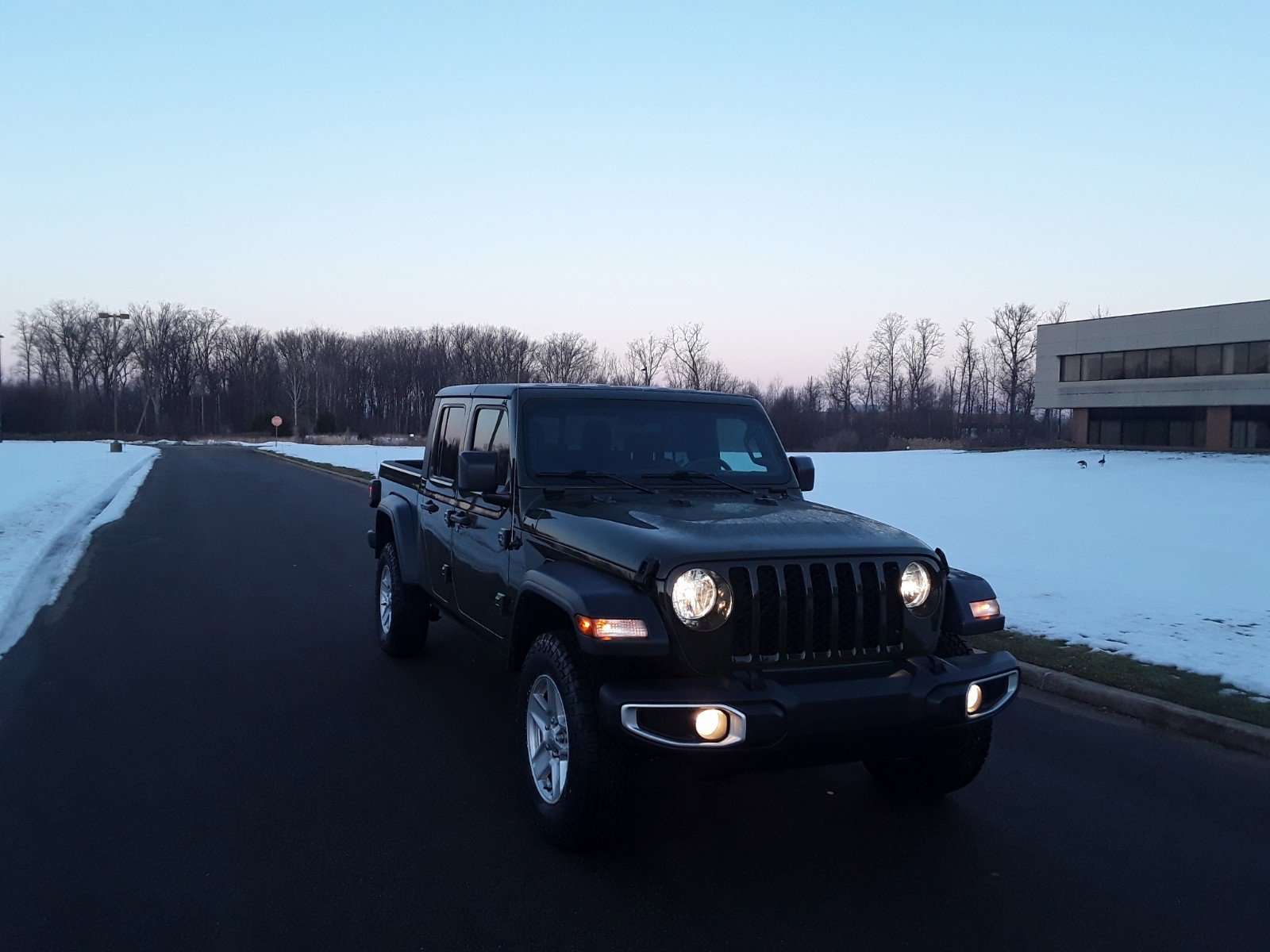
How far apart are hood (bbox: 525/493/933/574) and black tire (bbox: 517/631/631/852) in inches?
19.5

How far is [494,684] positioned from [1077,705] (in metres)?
3.95

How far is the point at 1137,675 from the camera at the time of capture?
6.57 metres

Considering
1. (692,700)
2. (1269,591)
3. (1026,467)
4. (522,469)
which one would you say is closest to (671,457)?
(522,469)

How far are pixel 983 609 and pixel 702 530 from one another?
4.42ft

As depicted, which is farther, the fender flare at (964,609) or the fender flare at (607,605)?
the fender flare at (964,609)

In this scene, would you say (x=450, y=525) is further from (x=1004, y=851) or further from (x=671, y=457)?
(x=1004, y=851)

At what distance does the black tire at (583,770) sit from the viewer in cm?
377

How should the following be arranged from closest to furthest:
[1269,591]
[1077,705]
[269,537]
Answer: [1077,705], [1269,591], [269,537]

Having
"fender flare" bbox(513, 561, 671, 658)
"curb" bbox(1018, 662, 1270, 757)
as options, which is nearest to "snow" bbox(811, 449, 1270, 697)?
"curb" bbox(1018, 662, 1270, 757)

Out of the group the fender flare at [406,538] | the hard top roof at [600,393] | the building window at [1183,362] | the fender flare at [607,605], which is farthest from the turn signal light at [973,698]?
the building window at [1183,362]

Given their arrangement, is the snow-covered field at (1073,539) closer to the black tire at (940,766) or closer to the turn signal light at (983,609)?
the black tire at (940,766)

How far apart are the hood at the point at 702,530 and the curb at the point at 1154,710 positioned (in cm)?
235

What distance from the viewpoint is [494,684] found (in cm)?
664

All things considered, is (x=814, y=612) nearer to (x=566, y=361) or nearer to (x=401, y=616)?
(x=401, y=616)
